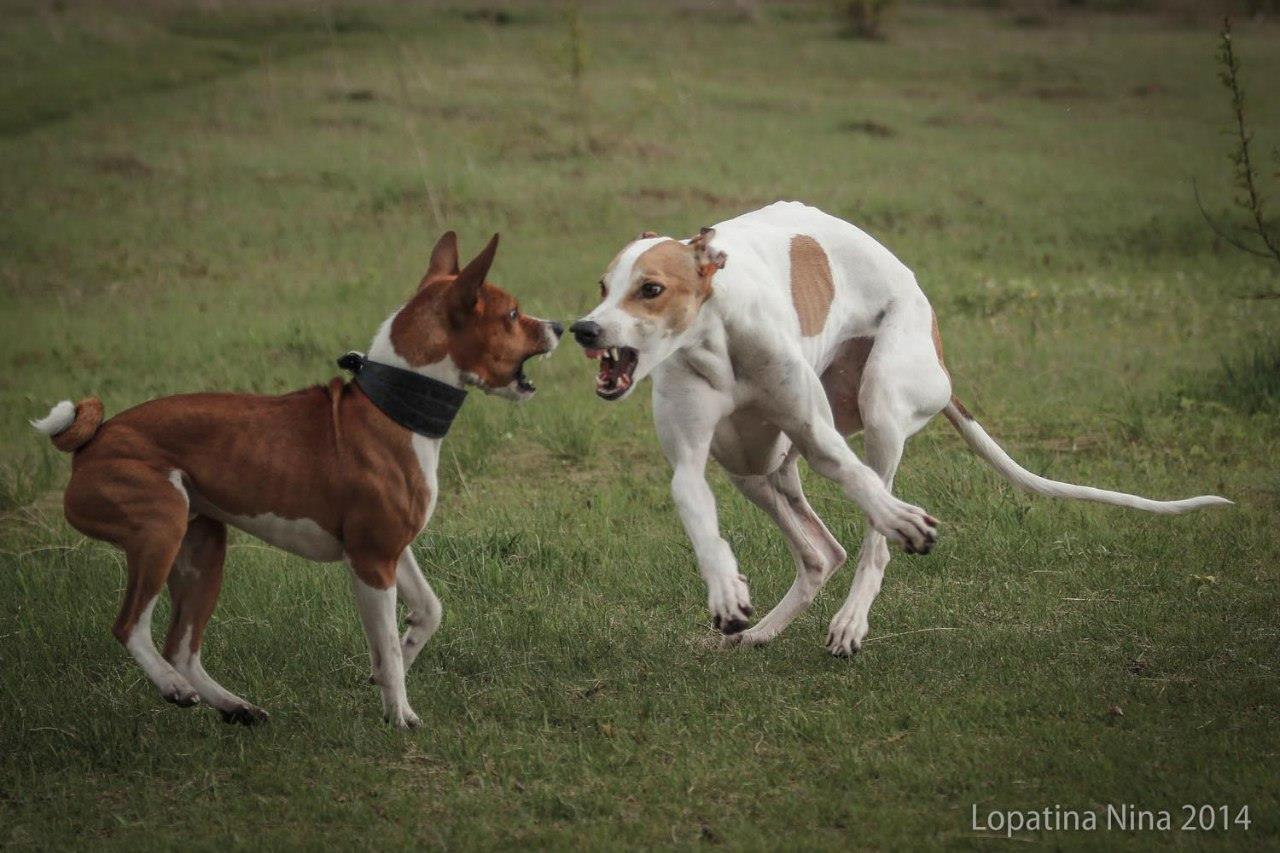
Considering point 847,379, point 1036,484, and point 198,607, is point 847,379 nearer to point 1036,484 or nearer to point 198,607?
point 1036,484

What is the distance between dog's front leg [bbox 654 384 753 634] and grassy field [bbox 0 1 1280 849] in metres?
0.50

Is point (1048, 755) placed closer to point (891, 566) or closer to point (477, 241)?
point (891, 566)

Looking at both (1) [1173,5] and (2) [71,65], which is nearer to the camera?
(2) [71,65]

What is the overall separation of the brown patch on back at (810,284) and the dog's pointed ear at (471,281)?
1.31m

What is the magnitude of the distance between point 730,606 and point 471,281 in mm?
1316

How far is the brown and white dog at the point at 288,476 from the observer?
4.97 meters

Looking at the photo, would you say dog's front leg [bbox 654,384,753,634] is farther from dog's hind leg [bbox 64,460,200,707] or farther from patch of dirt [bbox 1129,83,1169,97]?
patch of dirt [bbox 1129,83,1169,97]

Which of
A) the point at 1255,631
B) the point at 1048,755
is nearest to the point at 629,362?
the point at 1048,755

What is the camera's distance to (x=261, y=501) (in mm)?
5141

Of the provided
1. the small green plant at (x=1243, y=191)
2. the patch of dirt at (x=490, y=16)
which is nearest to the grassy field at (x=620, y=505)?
the small green plant at (x=1243, y=191)

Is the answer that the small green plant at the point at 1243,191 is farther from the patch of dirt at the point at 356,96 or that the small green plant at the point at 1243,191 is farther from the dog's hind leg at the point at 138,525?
the patch of dirt at the point at 356,96

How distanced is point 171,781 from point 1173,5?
1203 inches

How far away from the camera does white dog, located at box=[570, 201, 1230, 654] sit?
5.19m

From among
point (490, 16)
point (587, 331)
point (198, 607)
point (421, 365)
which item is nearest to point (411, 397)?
point (421, 365)
